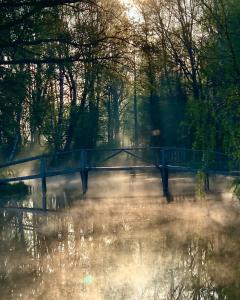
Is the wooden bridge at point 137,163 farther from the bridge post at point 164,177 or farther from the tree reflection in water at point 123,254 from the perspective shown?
the tree reflection in water at point 123,254

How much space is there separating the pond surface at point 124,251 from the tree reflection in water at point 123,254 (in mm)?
15

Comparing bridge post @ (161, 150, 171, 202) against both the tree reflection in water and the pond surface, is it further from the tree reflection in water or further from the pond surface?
the tree reflection in water

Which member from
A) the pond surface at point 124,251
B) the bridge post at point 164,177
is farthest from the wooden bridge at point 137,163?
the pond surface at point 124,251

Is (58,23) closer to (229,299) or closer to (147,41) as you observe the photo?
(147,41)

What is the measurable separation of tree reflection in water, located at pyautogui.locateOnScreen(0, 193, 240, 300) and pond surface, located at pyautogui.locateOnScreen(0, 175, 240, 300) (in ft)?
0.05

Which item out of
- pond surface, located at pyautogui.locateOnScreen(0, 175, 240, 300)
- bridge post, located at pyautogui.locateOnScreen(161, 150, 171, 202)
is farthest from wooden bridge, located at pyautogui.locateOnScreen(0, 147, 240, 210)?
pond surface, located at pyautogui.locateOnScreen(0, 175, 240, 300)

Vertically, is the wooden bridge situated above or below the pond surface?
above

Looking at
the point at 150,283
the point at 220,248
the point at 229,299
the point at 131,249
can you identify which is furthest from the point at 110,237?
the point at 229,299

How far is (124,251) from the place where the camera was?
1150cm

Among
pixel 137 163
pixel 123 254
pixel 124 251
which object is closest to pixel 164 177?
pixel 124 251

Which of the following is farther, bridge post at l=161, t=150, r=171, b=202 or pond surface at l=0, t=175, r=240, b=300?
bridge post at l=161, t=150, r=171, b=202

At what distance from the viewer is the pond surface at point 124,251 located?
8602 mm

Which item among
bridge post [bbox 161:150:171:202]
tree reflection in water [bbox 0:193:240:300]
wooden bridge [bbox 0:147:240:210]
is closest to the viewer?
tree reflection in water [bbox 0:193:240:300]

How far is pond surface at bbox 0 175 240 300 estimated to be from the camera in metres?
8.60
